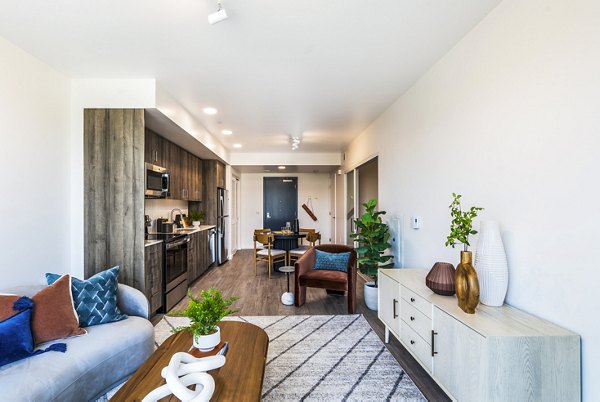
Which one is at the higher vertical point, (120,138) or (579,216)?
(120,138)

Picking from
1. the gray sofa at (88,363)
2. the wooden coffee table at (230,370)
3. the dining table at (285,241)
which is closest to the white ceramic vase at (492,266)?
the wooden coffee table at (230,370)

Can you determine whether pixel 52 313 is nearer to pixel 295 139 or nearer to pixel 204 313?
pixel 204 313

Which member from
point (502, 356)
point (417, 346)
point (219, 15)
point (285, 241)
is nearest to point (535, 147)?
point (502, 356)

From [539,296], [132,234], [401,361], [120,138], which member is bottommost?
[401,361]

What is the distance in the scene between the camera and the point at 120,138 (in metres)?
2.90

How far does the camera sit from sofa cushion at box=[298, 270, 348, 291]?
3.44 meters

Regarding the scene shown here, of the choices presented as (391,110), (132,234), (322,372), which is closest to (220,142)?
(132,234)

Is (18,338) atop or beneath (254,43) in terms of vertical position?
beneath

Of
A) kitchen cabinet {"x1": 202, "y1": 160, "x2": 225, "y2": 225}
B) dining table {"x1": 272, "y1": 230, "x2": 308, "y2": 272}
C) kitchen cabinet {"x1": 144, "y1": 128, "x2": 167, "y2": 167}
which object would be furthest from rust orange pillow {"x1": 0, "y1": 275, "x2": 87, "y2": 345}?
kitchen cabinet {"x1": 202, "y1": 160, "x2": 225, "y2": 225}

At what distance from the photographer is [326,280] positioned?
3453 mm

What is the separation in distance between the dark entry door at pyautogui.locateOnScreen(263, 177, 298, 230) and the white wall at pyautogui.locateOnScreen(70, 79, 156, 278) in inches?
212

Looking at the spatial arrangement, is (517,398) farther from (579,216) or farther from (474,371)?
(579,216)

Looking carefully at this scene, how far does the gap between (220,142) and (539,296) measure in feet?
17.4

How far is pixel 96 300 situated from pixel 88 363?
515mm
